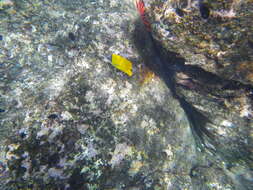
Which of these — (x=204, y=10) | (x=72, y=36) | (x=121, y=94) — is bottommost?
(x=121, y=94)

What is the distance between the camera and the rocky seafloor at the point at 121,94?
200 centimetres

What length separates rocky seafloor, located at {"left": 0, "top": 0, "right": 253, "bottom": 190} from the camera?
200 centimetres

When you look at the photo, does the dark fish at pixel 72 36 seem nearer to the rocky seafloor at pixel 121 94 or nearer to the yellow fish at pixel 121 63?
the rocky seafloor at pixel 121 94

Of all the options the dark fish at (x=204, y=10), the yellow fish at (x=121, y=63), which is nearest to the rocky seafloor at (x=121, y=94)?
the dark fish at (x=204, y=10)

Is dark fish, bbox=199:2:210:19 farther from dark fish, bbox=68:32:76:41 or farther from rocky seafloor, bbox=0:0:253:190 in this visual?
dark fish, bbox=68:32:76:41

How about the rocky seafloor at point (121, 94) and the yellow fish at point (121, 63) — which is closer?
the rocky seafloor at point (121, 94)

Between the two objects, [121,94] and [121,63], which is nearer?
[121,63]

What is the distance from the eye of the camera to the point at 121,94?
266cm

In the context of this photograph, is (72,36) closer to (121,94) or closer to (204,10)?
(121,94)

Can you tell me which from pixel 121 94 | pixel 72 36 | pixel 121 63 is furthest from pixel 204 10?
pixel 72 36

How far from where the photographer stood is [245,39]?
192 cm

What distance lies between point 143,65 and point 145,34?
587 millimetres

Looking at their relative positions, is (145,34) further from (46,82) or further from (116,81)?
(46,82)

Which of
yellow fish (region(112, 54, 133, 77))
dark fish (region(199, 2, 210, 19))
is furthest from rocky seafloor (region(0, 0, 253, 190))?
yellow fish (region(112, 54, 133, 77))
